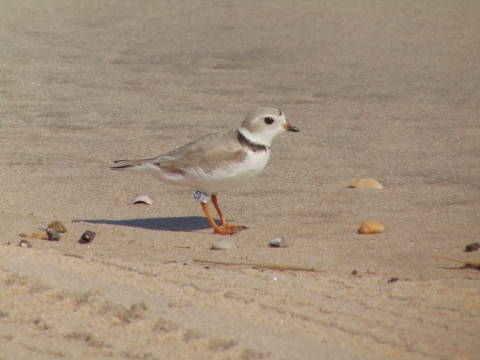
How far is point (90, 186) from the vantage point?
6.58m

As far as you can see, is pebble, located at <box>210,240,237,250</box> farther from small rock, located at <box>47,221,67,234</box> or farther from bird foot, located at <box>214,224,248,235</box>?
small rock, located at <box>47,221,67,234</box>

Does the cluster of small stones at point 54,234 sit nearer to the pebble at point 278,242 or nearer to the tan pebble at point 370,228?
the pebble at point 278,242

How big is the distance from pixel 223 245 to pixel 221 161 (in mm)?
801

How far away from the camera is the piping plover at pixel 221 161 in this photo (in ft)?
18.2

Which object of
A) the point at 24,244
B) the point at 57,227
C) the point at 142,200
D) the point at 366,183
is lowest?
the point at 24,244

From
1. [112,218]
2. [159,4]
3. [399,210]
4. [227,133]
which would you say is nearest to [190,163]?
[227,133]

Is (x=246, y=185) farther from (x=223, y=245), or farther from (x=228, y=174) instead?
(x=223, y=245)

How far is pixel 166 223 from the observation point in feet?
19.2

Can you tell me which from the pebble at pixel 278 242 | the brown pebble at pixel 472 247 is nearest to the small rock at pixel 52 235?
the pebble at pixel 278 242

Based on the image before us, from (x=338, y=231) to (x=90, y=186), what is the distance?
2578 millimetres

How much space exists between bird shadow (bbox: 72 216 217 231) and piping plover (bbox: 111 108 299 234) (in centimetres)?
24

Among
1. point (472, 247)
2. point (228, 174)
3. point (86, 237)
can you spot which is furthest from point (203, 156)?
point (472, 247)

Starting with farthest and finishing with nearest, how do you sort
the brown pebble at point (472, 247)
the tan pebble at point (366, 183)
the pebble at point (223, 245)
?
the tan pebble at point (366, 183)
the pebble at point (223, 245)
the brown pebble at point (472, 247)

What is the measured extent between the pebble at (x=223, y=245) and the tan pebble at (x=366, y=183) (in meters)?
1.85
